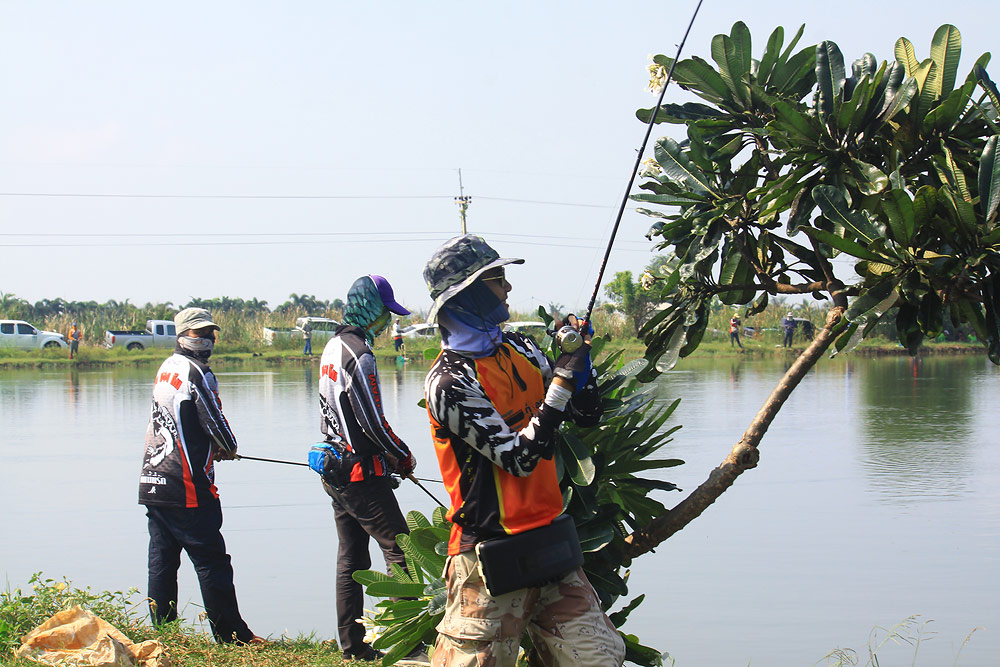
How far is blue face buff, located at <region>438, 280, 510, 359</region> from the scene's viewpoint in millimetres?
3035

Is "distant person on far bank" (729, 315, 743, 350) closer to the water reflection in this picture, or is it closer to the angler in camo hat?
the water reflection

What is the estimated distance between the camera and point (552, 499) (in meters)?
3.03

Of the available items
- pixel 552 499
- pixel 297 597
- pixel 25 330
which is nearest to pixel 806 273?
pixel 552 499

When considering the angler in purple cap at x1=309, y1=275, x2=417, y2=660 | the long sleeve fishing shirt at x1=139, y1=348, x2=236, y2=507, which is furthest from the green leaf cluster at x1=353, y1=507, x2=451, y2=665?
the long sleeve fishing shirt at x1=139, y1=348, x2=236, y2=507

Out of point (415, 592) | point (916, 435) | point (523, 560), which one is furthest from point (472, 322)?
point (916, 435)

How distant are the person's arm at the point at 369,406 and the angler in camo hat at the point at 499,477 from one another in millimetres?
1531

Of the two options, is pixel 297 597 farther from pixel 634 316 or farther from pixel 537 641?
pixel 634 316

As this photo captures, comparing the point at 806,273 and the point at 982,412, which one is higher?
the point at 806,273

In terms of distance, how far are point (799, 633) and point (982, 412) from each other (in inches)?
420

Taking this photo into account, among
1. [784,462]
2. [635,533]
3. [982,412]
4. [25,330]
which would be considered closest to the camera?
[635,533]

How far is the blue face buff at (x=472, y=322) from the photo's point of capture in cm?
304

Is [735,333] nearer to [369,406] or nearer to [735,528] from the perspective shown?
[735,528]

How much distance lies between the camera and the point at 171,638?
4688 mm

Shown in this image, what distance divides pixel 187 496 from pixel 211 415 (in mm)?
425
